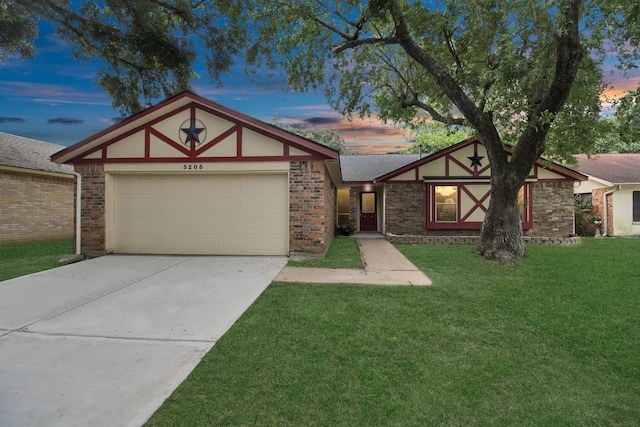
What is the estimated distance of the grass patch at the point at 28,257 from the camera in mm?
7414

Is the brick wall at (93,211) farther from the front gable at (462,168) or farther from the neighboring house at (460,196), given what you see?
the front gable at (462,168)

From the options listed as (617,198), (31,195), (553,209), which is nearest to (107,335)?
(31,195)

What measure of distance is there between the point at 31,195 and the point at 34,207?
0.49 meters

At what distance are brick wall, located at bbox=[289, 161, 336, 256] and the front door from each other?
9.13m

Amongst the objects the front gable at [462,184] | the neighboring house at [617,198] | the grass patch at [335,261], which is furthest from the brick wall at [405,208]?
the neighboring house at [617,198]

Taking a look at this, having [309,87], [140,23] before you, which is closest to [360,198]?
[309,87]

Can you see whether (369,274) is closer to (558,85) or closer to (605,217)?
(558,85)

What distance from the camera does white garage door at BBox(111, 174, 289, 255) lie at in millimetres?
9039

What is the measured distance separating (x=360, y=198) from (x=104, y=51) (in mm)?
12854

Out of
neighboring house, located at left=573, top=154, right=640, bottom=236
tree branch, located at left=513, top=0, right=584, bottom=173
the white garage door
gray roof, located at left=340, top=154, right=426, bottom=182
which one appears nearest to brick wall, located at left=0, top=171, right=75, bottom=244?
the white garage door

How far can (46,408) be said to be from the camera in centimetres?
247

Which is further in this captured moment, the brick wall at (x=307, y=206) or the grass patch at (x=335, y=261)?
the brick wall at (x=307, y=206)

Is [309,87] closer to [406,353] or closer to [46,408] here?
[406,353]

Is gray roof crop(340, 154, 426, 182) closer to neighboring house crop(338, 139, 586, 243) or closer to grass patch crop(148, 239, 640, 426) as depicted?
neighboring house crop(338, 139, 586, 243)
